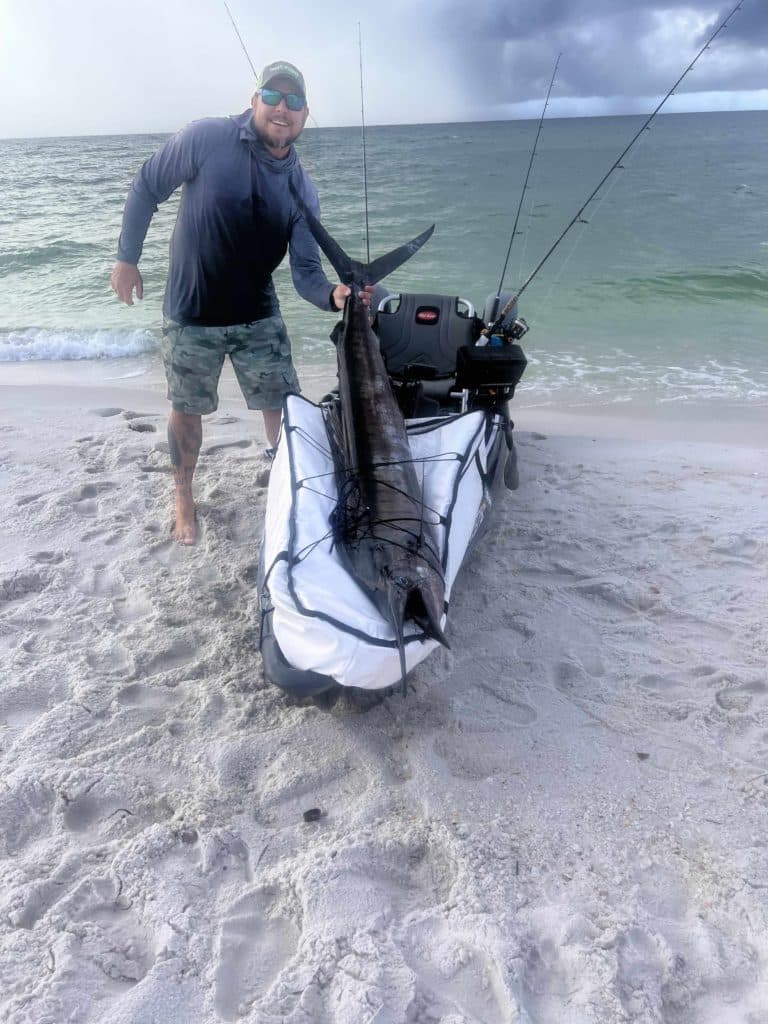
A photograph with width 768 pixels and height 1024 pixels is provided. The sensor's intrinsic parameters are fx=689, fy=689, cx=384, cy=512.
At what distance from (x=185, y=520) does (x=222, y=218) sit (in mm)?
1716

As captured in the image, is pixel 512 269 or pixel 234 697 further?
pixel 512 269

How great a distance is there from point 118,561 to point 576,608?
2490 mm

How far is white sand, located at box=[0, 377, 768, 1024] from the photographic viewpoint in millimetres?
1910

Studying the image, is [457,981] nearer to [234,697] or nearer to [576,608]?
[234,697]

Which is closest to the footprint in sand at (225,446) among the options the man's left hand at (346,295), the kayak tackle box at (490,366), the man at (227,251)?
the man at (227,251)

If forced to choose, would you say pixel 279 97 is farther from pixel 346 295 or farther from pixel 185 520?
pixel 185 520

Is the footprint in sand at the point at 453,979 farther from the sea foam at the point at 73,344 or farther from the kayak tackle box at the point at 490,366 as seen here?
the sea foam at the point at 73,344

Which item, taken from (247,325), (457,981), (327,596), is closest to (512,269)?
(247,325)

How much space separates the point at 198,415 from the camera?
13.8 feet

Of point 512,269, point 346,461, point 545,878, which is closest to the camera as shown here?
point 545,878

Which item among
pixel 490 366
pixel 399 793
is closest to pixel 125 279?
pixel 490 366

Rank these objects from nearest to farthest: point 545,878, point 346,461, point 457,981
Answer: point 457,981 → point 545,878 → point 346,461

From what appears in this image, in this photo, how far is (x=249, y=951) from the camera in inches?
78.4

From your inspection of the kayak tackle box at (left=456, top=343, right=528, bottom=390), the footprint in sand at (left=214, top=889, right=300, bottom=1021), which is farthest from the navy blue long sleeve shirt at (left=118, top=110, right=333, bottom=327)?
the footprint in sand at (left=214, top=889, right=300, bottom=1021)
